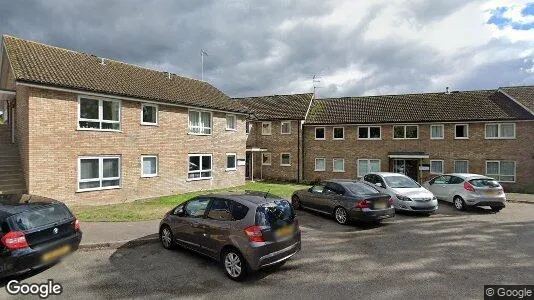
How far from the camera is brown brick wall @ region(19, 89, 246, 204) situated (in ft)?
43.0

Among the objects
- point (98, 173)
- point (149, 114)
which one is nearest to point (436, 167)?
point (149, 114)

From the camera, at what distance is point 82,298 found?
215 inches

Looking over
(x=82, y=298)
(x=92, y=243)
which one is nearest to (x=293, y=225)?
(x=82, y=298)

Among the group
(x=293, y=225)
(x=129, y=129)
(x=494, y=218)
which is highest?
(x=129, y=129)

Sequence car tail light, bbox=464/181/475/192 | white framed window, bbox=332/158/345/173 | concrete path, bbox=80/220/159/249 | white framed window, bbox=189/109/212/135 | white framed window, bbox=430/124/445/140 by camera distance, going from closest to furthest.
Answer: concrete path, bbox=80/220/159/249 < car tail light, bbox=464/181/475/192 < white framed window, bbox=189/109/212/135 < white framed window, bbox=430/124/445/140 < white framed window, bbox=332/158/345/173

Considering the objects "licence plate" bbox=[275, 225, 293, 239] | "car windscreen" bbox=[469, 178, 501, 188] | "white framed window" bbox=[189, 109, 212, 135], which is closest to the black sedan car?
"licence plate" bbox=[275, 225, 293, 239]

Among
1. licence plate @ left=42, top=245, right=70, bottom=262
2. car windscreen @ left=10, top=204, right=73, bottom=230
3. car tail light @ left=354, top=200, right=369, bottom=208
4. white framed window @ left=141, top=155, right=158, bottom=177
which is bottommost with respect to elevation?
licence plate @ left=42, top=245, right=70, bottom=262

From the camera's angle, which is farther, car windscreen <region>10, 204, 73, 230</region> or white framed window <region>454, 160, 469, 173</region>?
white framed window <region>454, 160, 469, 173</region>

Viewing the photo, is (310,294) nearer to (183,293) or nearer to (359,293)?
(359,293)

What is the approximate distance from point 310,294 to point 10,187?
12.8 m

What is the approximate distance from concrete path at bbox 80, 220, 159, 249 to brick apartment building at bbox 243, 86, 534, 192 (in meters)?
19.5

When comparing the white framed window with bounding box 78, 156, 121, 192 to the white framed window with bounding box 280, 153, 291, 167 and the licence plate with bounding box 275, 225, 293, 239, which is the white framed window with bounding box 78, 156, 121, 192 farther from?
the white framed window with bounding box 280, 153, 291, 167

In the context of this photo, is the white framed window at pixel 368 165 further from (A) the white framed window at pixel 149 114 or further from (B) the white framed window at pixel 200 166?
(A) the white framed window at pixel 149 114

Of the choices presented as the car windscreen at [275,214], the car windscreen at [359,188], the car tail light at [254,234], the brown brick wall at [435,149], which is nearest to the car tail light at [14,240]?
the car tail light at [254,234]
